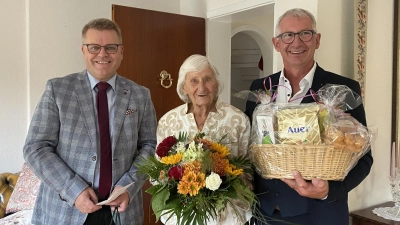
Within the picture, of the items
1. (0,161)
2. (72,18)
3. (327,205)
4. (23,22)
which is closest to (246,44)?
(72,18)

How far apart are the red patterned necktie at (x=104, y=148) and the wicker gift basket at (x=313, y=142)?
692 mm

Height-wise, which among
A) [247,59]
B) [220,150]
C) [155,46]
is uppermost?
[247,59]

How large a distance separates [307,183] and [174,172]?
458mm

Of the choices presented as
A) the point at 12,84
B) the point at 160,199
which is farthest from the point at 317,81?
the point at 12,84

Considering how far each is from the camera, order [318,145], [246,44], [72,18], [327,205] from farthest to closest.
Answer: [246,44], [72,18], [327,205], [318,145]

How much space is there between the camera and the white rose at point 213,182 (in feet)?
3.84

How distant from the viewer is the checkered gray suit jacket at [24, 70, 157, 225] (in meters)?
1.49

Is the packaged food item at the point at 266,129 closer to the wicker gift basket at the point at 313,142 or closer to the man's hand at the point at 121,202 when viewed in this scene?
the wicker gift basket at the point at 313,142

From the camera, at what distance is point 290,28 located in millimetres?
1494

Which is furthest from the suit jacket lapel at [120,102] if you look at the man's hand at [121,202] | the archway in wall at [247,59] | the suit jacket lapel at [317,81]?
the archway in wall at [247,59]

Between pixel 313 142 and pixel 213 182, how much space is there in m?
0.36

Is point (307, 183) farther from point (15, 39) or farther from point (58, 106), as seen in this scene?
point (15, 39)

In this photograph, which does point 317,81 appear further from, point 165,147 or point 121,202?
point 121,202

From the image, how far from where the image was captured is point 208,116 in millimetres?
1665
